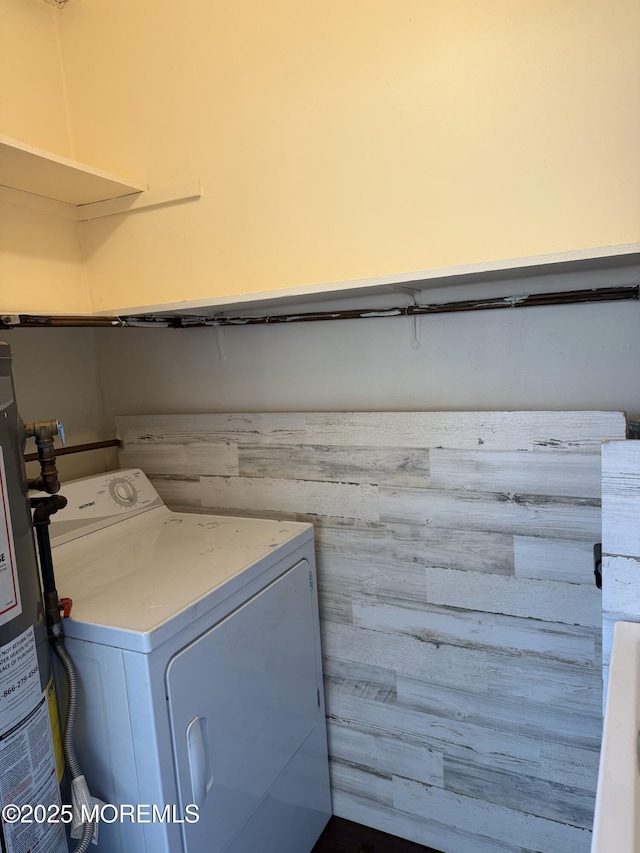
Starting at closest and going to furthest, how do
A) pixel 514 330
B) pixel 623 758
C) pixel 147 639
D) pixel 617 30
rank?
pixel 623 758 < pixel 147 639 < pixel 617 30 < pixel 514 330

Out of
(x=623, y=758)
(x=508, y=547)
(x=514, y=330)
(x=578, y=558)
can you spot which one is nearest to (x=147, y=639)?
(x=623, y=758)

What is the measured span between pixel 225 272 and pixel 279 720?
1.40m

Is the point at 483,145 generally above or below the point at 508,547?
above

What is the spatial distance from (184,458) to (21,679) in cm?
111

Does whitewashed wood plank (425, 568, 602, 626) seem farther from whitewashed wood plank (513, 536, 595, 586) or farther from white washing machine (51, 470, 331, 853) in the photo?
white washing machine (51, 470, 331, 853)

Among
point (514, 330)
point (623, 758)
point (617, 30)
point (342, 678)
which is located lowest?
point (342, 678)

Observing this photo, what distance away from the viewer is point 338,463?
1.86m

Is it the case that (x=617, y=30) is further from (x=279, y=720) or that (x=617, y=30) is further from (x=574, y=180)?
(x=279, y=720)

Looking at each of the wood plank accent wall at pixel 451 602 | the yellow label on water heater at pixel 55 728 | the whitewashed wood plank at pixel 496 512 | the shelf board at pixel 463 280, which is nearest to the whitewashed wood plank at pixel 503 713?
the wood plank accent wall at pixel 451 602

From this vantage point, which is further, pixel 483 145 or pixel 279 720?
pixel 279 720

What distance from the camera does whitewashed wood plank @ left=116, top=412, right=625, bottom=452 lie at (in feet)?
4.95

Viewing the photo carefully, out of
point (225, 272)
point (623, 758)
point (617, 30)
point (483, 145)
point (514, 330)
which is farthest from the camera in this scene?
point (225, 272)

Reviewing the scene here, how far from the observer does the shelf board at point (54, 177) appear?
5.01ft

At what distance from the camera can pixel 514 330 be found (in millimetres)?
1613
